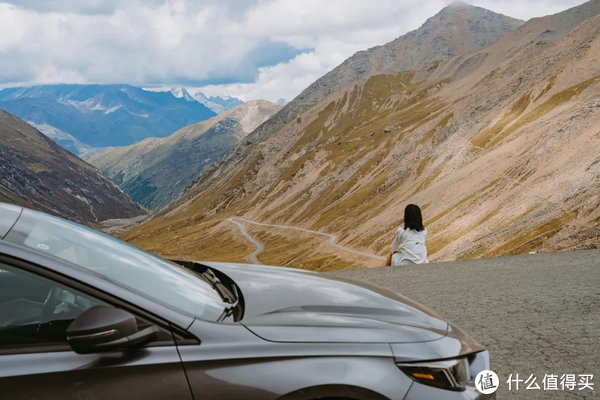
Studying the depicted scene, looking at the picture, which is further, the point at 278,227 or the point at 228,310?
the point at 278,227

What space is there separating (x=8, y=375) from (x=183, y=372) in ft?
3.07

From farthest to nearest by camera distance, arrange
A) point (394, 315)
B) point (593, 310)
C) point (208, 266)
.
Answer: point (593, 310) < point (208, 266) < point (394, 315)

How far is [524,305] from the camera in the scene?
855 centimetres

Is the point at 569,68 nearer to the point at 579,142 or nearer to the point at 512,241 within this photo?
the point at 579,142

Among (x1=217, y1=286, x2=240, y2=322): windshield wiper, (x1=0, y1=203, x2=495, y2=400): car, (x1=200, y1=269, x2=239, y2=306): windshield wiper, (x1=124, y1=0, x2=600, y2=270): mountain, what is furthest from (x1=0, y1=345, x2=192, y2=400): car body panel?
(x1=124, y1=0, x2=600, y2=270): mountain

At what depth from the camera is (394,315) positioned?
3.99 m

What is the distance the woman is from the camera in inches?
438

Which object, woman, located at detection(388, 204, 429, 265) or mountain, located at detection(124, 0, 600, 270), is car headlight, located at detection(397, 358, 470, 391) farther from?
mountain, located at detection(124, 0, 600, 270)

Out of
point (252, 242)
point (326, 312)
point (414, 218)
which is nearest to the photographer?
point (326, 312)

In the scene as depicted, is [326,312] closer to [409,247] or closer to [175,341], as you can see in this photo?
[175,341]

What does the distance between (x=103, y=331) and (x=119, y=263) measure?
990 millimetres

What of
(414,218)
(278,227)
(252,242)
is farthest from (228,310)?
(278,227)

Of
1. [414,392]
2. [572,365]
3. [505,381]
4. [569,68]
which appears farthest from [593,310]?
[569,68]

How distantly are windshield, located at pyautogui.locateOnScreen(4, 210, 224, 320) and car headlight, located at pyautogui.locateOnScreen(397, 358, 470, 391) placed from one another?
132 centimetres
